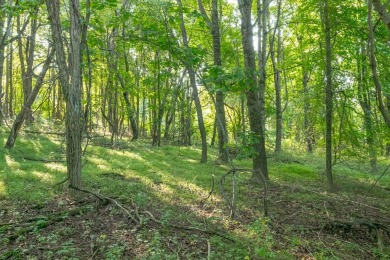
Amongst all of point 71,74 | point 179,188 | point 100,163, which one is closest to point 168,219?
point 179,188

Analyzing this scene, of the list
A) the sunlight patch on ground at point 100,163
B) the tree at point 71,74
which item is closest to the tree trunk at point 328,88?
the tree at point 71,74

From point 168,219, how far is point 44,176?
12.4ft

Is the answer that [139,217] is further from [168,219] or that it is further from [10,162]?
[10,162]

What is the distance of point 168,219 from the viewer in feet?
18.0

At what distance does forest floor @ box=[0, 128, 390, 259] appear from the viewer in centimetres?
445

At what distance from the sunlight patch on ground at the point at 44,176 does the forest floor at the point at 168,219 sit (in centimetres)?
2

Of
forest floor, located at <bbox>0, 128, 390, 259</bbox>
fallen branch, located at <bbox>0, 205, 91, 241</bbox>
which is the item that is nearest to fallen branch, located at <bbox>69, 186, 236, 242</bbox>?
forest floor, located at <bbox>0, 128, 390, 259</bbox>

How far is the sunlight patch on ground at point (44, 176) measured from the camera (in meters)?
7.29

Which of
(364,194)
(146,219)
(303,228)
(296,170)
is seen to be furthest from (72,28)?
(296,170)

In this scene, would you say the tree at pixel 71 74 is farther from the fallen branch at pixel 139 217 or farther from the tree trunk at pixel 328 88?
the tree trunk at pixel 328 88

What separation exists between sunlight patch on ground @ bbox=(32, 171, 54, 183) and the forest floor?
0.02 m

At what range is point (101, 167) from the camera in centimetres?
937

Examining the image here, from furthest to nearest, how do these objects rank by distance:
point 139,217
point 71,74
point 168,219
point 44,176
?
point 44,176, point 71,74, point 168,219, point 139,217

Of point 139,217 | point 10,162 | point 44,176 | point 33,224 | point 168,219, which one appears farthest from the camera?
point 10,162
